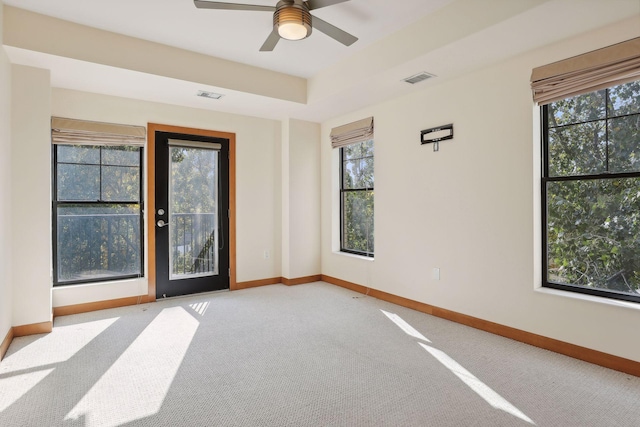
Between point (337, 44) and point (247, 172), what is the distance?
2.17 meters

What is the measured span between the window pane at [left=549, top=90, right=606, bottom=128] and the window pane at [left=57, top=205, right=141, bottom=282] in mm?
4241

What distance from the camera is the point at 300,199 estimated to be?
17.0 ft

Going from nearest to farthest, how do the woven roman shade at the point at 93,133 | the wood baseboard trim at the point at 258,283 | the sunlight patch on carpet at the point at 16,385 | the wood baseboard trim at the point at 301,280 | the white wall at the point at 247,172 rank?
1. the sunlight patch on carpet at the point at 16,385
2. the woven roman shade at the point at 93,133
3. the white wall at the point at 247,172
4. the wood baseboard trim at the point at 258,283
5. the wood baseboard trim at the point at 301,280

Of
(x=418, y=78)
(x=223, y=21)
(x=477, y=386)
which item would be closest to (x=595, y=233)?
(x=477, y=386)

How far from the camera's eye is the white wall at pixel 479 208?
2.67m

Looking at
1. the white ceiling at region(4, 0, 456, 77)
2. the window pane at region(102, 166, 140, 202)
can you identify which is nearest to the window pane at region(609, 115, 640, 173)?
the white ceiling at region(4, 0, 456, 77)

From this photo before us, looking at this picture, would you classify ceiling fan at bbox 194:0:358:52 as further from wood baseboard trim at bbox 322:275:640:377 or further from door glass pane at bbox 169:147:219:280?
wood baseboard trim at bbox 322:275:640:377

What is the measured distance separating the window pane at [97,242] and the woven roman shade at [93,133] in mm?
704

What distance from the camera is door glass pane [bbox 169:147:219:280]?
441 centimetres

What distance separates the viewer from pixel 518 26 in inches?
98.0

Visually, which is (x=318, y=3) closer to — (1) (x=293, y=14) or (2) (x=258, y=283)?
(1) (x=293, y=14)

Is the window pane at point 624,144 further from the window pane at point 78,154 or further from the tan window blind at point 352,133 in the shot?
the window pane at point 78,154

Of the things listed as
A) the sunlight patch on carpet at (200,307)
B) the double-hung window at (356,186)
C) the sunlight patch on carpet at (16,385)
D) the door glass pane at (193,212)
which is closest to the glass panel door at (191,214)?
the door glass pane at (193,212)

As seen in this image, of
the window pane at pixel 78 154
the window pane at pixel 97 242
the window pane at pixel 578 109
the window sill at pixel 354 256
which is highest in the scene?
the window pane at pixel 578 109
